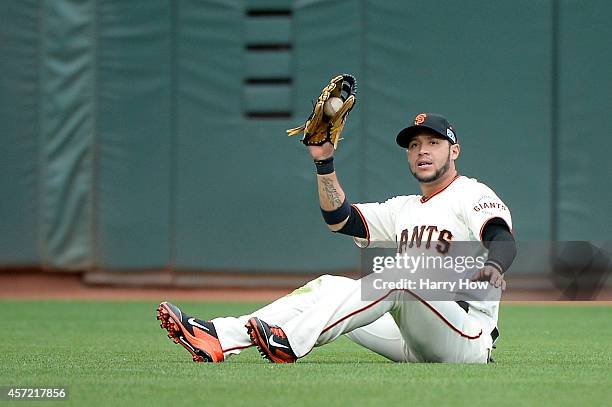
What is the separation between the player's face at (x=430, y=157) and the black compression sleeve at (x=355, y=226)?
35cm

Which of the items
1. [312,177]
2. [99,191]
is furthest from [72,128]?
[312,177]

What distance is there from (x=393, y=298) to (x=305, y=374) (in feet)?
1.71

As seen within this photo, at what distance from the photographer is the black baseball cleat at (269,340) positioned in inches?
193

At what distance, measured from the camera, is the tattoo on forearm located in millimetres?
5285

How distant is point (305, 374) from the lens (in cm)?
468

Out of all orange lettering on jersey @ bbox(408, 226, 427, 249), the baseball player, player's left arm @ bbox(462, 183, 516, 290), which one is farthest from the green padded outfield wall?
player's left arm @ bbox(462, 183, 516, 290)

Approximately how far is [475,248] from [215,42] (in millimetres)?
6736

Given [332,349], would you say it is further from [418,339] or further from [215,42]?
[215,42]

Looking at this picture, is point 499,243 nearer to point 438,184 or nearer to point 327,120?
point 438,184

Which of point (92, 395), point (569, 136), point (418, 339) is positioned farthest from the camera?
point (569, 136)

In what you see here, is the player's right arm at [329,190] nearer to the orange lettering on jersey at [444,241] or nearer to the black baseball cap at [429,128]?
the black baseball cap at [429,128]

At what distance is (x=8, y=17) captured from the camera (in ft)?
39.0

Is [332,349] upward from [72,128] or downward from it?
downward

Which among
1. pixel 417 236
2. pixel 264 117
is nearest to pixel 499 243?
pixel 417 236
